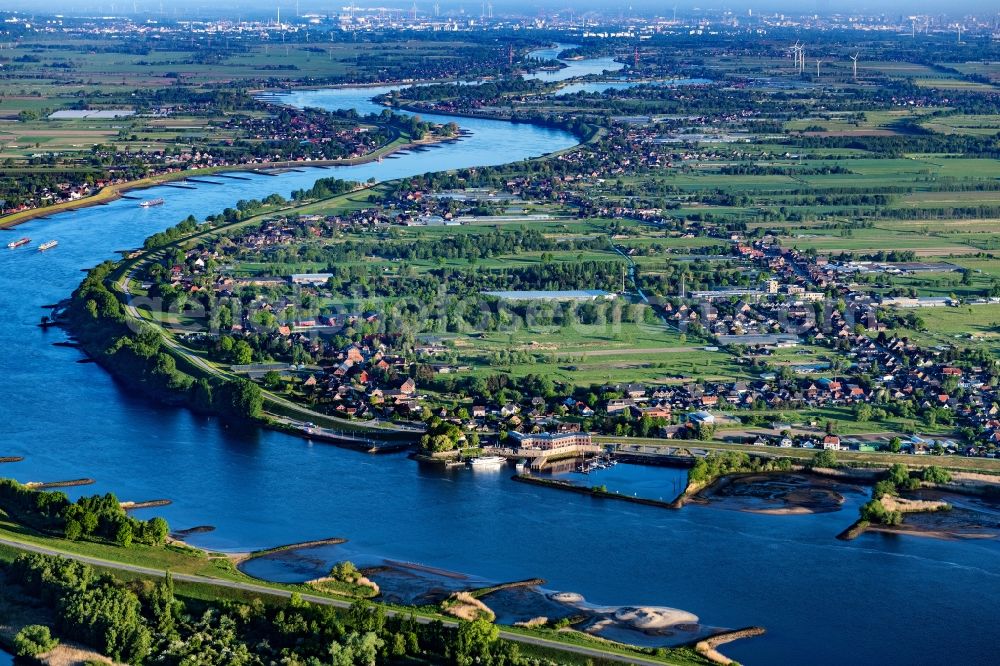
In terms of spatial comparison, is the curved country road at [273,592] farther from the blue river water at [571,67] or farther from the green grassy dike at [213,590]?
the blue river water at [571,67]

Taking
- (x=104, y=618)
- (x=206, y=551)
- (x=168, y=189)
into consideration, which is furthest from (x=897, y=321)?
(x=168, y=189)

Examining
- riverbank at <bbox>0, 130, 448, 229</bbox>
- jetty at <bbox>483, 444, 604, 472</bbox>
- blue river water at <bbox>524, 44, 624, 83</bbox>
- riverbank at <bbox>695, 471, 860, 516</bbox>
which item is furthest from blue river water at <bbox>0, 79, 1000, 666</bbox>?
blue river water at <bbox>524, 44, 624, 83</bbox>

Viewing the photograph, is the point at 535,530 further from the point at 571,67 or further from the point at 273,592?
the point at 571,67

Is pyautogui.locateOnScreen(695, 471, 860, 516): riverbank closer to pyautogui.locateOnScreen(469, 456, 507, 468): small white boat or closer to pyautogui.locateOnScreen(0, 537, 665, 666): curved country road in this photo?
pyautogui.locateOnScreen(469, 456, 507, 468): small white boat

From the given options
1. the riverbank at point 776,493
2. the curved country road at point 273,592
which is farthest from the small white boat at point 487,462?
the curved country road at point 273,592

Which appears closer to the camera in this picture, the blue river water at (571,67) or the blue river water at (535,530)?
the blue river water at (535,530)

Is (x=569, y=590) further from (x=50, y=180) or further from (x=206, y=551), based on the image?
(x=50, y=180)
